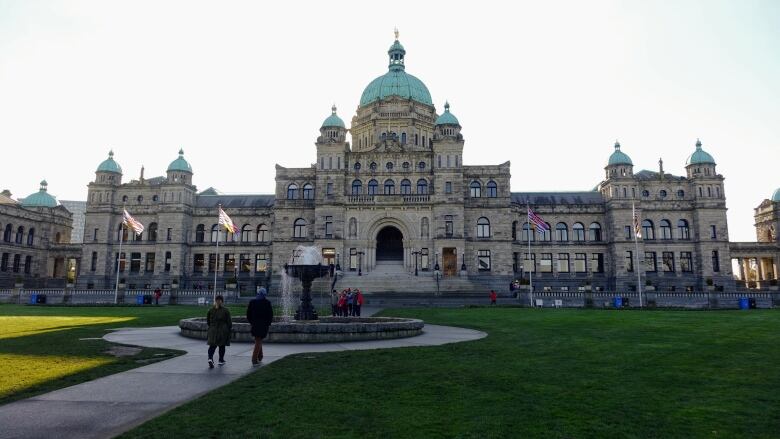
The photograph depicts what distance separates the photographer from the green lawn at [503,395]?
7.17 m

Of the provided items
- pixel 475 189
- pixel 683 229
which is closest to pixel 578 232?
pixel 683 229

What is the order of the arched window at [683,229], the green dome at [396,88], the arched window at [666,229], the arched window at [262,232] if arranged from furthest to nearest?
the green dome at [396,88] < the arched window at [262,232] < the arched window at [666,229] < the arched window at [683,229]

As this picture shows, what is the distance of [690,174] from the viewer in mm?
64062

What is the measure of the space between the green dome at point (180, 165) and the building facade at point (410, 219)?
0.25 metres

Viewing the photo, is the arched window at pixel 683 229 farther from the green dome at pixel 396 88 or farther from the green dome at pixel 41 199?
the green dome at pixel 41 199

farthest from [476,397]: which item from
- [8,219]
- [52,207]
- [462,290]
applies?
[52,207]

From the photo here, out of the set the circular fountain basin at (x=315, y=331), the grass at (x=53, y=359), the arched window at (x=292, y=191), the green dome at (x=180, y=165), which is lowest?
the grass at (x=53, y=359)

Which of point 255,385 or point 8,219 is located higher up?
point 8,219

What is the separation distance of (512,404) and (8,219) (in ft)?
264

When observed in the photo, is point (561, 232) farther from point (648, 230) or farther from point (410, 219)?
point (410, 219)

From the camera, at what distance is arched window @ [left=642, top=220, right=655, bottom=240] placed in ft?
209

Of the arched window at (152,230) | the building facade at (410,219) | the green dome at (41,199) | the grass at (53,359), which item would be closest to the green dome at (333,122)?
the building facade at (410,219)

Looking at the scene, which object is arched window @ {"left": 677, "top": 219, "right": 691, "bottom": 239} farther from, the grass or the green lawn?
the grass

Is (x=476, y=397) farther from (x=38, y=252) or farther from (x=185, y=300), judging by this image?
(x=38, y=252)
